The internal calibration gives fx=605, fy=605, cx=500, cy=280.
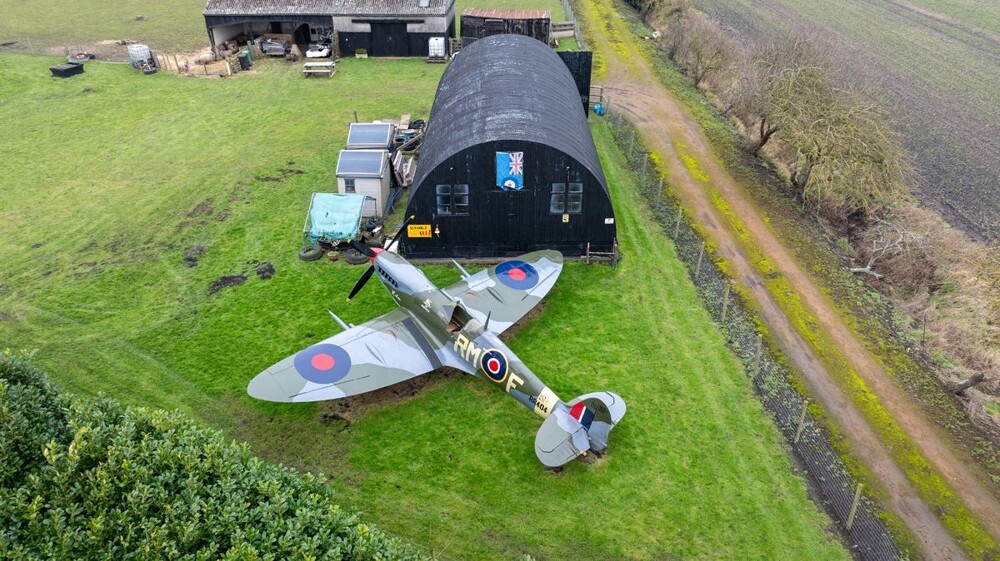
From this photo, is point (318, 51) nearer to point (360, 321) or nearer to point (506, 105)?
point (506, 105)

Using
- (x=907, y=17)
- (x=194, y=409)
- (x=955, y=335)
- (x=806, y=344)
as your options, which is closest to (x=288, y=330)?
(x=194, y=409)

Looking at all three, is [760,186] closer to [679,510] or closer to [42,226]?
[679,510]

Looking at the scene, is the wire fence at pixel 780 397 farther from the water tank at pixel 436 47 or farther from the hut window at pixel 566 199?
the water tank at pixel 436 47

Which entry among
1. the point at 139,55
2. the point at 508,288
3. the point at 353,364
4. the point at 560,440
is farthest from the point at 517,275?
the point at 139,55

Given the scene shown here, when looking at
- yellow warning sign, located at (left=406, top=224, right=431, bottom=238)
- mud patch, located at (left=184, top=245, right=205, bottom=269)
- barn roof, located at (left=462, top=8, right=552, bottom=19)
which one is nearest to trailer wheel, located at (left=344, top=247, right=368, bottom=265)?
yellow warning sign, located at (left=406, top=224, right=431, bottom=238)

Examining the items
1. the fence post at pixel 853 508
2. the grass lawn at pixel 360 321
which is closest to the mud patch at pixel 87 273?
the grass lawn at pixel 360 321

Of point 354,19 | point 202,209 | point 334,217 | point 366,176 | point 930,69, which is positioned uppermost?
point 354,19

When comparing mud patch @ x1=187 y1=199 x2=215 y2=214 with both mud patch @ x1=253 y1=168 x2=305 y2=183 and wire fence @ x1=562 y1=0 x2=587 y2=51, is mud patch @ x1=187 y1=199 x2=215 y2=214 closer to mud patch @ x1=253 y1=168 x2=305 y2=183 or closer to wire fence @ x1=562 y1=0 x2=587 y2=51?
mud patch @ x1=253 y1=168 x2=305 y2=183
